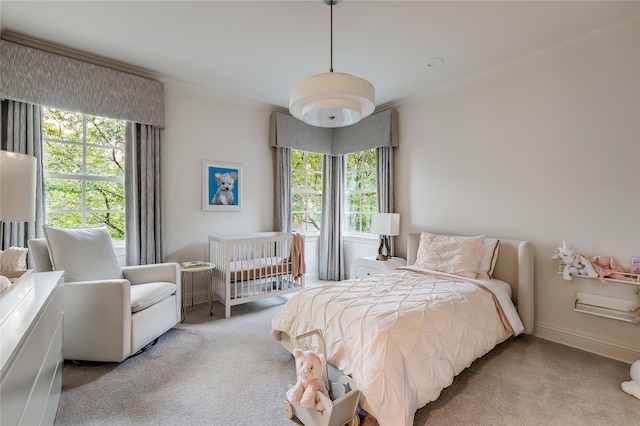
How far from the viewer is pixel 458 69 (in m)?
3.10

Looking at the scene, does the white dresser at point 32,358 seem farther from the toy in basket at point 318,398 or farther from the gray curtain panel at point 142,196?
the gray curtain panel at point 142,196

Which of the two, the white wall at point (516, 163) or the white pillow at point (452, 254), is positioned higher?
the white wall at point (516, 163)

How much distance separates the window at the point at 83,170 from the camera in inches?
115

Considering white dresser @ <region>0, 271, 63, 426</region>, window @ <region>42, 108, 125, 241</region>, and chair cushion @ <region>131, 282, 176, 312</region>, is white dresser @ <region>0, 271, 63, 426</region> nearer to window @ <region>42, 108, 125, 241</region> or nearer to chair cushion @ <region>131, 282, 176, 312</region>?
Answer: chair cushion @ <region>131, 282, 176, 312</region>

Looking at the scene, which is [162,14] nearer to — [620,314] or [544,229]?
[544,229]

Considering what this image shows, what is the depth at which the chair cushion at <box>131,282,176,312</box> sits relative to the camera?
7.55ft

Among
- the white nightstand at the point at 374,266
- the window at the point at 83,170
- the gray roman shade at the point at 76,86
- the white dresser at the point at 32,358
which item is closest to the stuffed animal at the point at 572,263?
the white nightstand at the point at 374,266

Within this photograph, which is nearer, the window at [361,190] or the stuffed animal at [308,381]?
the stuffed animal at [308,381]

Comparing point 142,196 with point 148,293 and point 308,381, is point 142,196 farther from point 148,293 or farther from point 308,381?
point 308,381

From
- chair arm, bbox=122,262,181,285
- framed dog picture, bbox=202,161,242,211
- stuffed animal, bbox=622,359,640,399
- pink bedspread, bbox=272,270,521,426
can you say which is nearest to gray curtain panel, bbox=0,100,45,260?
chair arm, bbox=122,262,181,285

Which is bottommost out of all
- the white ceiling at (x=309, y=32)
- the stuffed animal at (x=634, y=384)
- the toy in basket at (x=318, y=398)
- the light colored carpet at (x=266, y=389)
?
the light colored carpet at (x=266, y=389)

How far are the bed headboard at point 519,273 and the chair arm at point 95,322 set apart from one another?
3307 mm

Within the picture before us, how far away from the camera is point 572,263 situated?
2488mm

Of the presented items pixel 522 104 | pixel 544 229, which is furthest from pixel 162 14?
pixel 544 229
